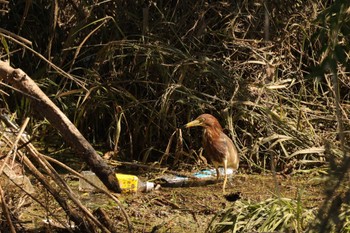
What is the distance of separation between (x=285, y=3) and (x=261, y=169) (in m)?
1.74

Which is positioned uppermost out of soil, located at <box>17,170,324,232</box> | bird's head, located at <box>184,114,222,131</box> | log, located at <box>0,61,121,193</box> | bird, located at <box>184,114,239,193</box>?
log, located at <box>0,61,121,193</box>

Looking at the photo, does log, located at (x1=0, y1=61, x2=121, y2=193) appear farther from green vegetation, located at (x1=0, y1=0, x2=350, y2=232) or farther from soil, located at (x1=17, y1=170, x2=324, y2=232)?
green vegetation, located at (x1=0, y1=0, x2=350, y2=232)

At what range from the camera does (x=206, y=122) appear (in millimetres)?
7133

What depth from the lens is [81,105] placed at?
747 centimetres

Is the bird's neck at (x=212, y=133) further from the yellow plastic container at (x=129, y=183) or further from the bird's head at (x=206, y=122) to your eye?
the yellow plastic container at (x=129, y=183)

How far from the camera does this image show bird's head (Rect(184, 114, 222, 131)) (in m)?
7.11

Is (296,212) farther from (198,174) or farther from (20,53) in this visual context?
(20,53)

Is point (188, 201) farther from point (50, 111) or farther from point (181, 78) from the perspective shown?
point (50, 111)

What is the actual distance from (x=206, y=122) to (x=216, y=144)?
22 centimetres

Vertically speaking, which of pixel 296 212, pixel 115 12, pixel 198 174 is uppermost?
pixel 115 12

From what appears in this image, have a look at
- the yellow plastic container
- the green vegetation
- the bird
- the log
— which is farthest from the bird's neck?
the log

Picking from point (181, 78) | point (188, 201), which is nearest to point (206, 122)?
point (181, 78)

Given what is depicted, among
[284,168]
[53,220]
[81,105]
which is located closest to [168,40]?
[81,105]

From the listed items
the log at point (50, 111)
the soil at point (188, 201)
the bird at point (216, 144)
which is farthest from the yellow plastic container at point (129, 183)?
the log at point (50, 111)
